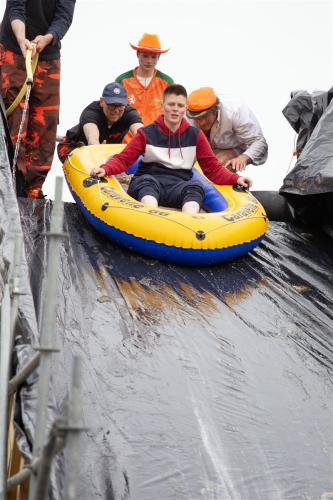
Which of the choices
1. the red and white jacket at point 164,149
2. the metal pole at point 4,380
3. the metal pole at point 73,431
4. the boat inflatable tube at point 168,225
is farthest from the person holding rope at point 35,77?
the metal pole at point 73,431

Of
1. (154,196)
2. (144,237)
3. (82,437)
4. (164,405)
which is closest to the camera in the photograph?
(82,437)

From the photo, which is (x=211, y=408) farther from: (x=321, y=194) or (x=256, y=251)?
(x=321, y=194)

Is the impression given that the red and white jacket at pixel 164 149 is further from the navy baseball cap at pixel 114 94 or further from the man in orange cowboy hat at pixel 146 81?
the man in orange cowboy hat at pixel 146 81

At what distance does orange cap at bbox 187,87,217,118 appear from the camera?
218 inches

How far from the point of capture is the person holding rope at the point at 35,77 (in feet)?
17.2

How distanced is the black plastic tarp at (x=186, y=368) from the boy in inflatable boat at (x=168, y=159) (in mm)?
353

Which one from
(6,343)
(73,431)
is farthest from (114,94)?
(73,431)

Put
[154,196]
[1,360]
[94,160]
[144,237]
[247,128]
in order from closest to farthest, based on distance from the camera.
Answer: [1,360] → [144,237] → [154,196] → [94,160] → [247,128]

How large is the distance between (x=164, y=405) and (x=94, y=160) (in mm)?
2066

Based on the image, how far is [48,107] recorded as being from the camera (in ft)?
17.7

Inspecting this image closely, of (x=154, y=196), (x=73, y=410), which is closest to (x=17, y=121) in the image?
(x=154, y=196)

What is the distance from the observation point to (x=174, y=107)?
4777mm

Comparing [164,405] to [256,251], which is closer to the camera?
[164,405]

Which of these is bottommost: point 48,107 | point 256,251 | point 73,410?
point 256,251
